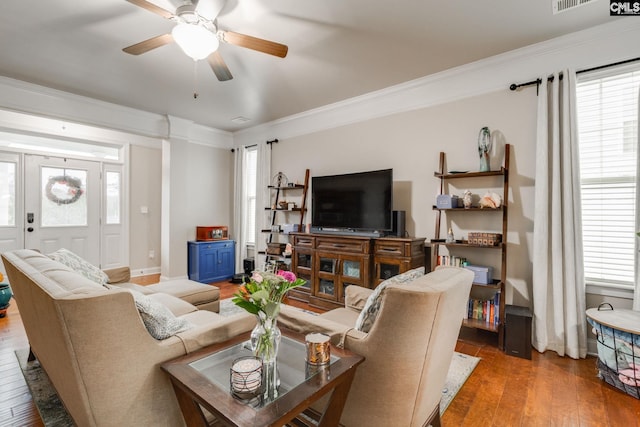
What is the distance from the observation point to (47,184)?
16.2 ft

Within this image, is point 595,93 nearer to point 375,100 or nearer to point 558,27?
point 558,27

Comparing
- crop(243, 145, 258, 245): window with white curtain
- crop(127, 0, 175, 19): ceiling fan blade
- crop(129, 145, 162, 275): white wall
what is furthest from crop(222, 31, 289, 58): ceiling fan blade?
crop(129, 145, 162, 275): white wall

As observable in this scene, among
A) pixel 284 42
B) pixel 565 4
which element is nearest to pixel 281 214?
pixel 284 42

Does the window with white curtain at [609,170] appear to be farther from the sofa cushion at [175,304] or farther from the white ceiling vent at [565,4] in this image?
the sofa cushion at [175,304]

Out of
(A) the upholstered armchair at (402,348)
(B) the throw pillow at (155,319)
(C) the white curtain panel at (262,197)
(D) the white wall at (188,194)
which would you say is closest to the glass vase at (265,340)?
(A) the upholstered armchair at (402,348)

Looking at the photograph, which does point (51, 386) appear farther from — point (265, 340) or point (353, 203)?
point (353, 203)

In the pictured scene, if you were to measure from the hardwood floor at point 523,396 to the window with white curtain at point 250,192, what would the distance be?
139 inches

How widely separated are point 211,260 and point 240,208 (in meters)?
1.12

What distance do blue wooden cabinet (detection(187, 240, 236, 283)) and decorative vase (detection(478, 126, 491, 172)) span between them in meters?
4.36

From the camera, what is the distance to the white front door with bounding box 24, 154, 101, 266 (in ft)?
15.7

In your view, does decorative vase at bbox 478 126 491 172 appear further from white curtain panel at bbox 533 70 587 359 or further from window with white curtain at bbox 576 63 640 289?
window with white curtain at bbox 576 63 640 289

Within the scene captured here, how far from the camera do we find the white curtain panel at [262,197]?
5352mm

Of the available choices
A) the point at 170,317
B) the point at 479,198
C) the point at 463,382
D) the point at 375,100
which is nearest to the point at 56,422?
the point at 170,317

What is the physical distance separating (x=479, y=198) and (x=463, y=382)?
6.06 feet
